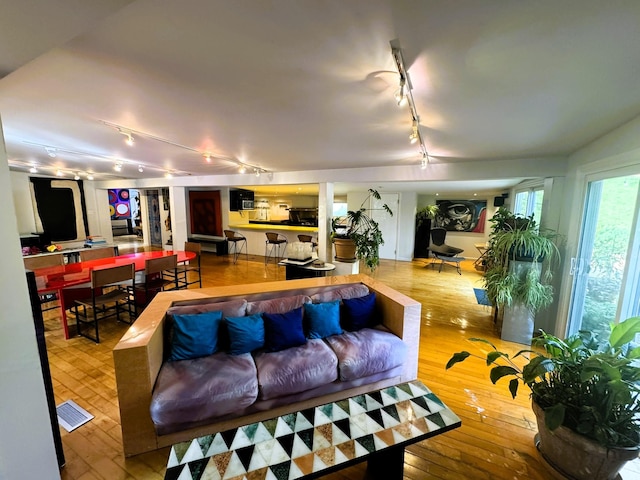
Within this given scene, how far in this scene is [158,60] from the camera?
4.48 ft

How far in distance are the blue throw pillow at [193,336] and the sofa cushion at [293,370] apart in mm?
408

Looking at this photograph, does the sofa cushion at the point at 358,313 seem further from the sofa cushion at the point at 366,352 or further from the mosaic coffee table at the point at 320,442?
the mosaic coffee table at the point at 320,442

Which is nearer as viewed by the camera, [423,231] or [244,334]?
[244,334]

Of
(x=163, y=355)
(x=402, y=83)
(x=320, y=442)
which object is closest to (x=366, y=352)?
(x=320, y=442)

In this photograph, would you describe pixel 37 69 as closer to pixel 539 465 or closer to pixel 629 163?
pixel 539 465

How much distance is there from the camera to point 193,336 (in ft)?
6.64

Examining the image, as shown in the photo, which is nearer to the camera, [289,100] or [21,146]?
[289,100]

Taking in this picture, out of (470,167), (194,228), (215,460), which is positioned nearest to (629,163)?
(470,167)

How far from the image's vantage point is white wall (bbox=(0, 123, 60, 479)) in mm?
1187

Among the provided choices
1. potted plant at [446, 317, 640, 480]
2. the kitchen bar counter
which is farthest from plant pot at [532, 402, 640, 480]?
the kitchen bar counter

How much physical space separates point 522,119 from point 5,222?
3.27 metres

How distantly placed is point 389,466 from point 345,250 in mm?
3106

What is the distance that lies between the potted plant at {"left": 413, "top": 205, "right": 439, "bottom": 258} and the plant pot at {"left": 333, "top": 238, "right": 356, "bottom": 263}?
4563 mm

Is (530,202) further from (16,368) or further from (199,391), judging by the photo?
(16,368)
